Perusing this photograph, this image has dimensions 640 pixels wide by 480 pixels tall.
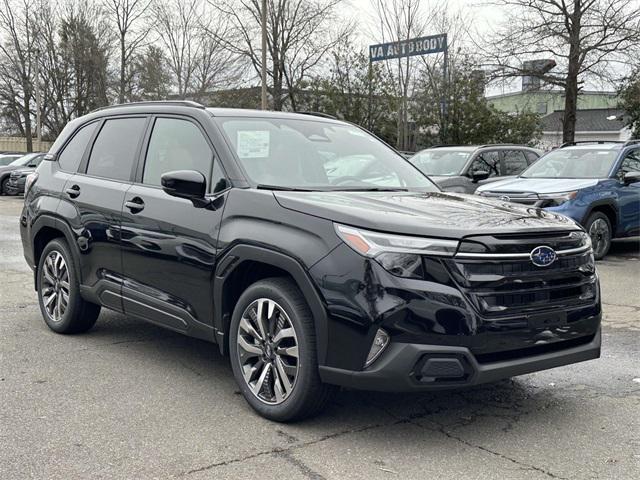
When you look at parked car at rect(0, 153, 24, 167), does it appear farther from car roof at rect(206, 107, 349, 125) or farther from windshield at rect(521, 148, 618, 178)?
car roof at rect(206, 107, 349, 125)

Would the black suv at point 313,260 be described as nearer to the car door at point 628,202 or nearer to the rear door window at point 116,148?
the rear door window at point 116,148

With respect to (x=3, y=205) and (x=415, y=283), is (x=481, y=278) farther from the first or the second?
(x=3, y=205)

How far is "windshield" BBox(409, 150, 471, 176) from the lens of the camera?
12539 mm

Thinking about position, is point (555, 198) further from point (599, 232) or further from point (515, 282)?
point (515, 282)

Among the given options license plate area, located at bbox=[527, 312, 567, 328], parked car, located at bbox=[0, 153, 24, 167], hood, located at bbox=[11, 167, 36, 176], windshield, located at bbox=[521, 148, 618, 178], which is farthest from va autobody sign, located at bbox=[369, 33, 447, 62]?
license plate area, located at bbox=[527, 312, 567, 328]

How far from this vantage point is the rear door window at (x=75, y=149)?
227 inches

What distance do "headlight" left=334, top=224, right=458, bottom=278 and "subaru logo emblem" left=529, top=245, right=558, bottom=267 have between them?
0.45 metres

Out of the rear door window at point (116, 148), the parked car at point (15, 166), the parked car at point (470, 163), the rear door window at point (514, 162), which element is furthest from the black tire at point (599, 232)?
the parked car at point (15, 166)

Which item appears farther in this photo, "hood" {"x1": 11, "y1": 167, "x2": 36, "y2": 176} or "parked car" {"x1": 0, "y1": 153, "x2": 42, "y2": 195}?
"parked car" {"x1": 0, "y1": 153, "x2": 42, "y2": 195}

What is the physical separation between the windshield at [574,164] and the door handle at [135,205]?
25.3 feet

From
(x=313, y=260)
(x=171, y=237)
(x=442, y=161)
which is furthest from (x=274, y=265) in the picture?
(x=442, y=161)

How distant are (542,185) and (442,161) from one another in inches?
116

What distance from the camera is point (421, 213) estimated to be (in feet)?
12.1

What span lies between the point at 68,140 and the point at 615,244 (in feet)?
32.1
